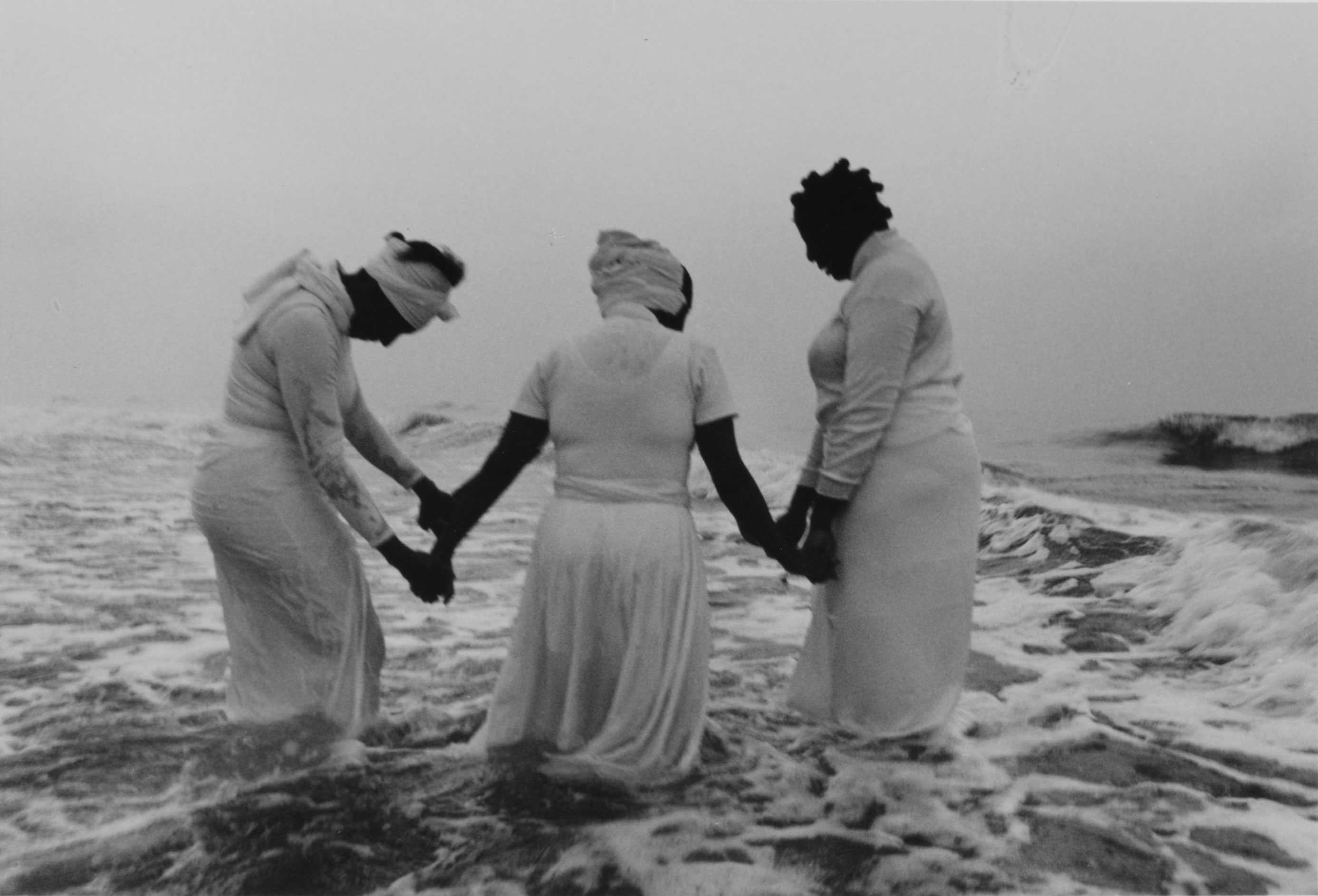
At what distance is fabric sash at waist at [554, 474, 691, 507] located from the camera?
269cm

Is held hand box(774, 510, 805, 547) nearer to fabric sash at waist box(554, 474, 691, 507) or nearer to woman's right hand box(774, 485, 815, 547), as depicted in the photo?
woman's right hand box(774, 485, 815, 547)

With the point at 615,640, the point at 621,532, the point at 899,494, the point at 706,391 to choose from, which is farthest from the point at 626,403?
the point at 899,494

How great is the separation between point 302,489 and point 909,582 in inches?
63.0

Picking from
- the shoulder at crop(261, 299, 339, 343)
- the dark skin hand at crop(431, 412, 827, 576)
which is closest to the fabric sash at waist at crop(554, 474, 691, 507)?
the dark skin hand at crop(431, 412, 827, 576)

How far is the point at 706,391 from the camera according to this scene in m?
2.69

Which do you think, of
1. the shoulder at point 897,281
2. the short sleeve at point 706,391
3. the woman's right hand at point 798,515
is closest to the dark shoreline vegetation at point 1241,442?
the woman's right hand at point 798,515

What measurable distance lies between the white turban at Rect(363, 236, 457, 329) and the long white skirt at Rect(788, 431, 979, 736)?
1224mm

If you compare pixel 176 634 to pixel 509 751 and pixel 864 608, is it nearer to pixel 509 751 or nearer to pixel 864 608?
pixel 509 751

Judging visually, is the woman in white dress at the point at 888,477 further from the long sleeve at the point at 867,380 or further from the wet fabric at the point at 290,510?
the wet fabric at the point at 290,510

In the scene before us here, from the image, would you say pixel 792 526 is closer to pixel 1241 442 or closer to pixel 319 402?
pixel 319 402

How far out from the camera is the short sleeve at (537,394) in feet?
8.93

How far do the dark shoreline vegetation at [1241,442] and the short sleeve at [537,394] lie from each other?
10.5 m

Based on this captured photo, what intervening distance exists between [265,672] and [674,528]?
3.80 ft

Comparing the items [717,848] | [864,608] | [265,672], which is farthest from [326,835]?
[864,608]
